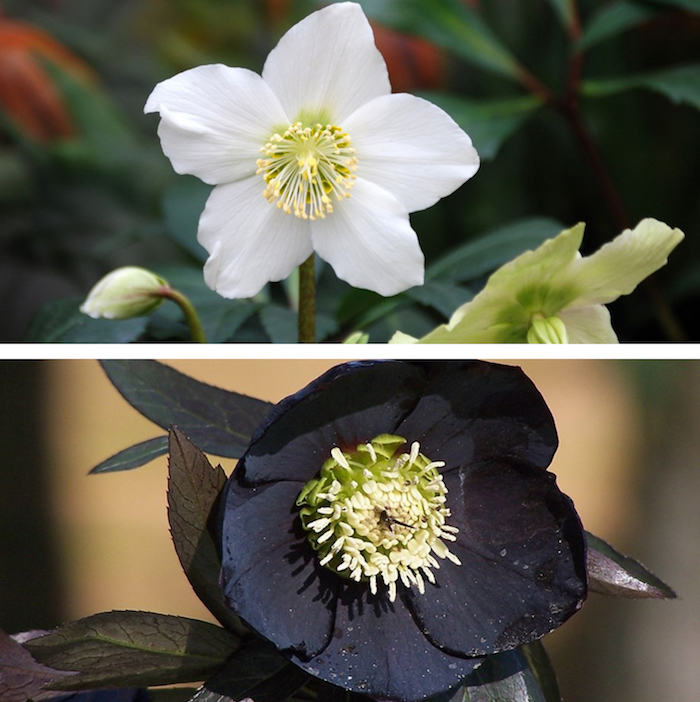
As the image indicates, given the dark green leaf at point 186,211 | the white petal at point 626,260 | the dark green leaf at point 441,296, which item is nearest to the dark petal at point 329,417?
the white petal at point 626,260

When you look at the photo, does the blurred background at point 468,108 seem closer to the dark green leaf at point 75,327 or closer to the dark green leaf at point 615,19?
the dark green leaf at point 615,19

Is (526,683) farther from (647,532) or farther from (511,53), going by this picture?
(511,53)

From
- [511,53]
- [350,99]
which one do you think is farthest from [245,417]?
[511,53]

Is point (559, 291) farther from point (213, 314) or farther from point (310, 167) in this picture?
point (213, 314)

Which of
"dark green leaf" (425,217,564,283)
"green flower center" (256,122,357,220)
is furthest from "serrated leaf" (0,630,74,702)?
"dark green leaf" (425,217,564,283)

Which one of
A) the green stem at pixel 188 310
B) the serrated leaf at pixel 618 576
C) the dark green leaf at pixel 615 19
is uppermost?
the dark green leaf at pixel 615 19

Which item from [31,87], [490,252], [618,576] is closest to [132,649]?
[618,576]
